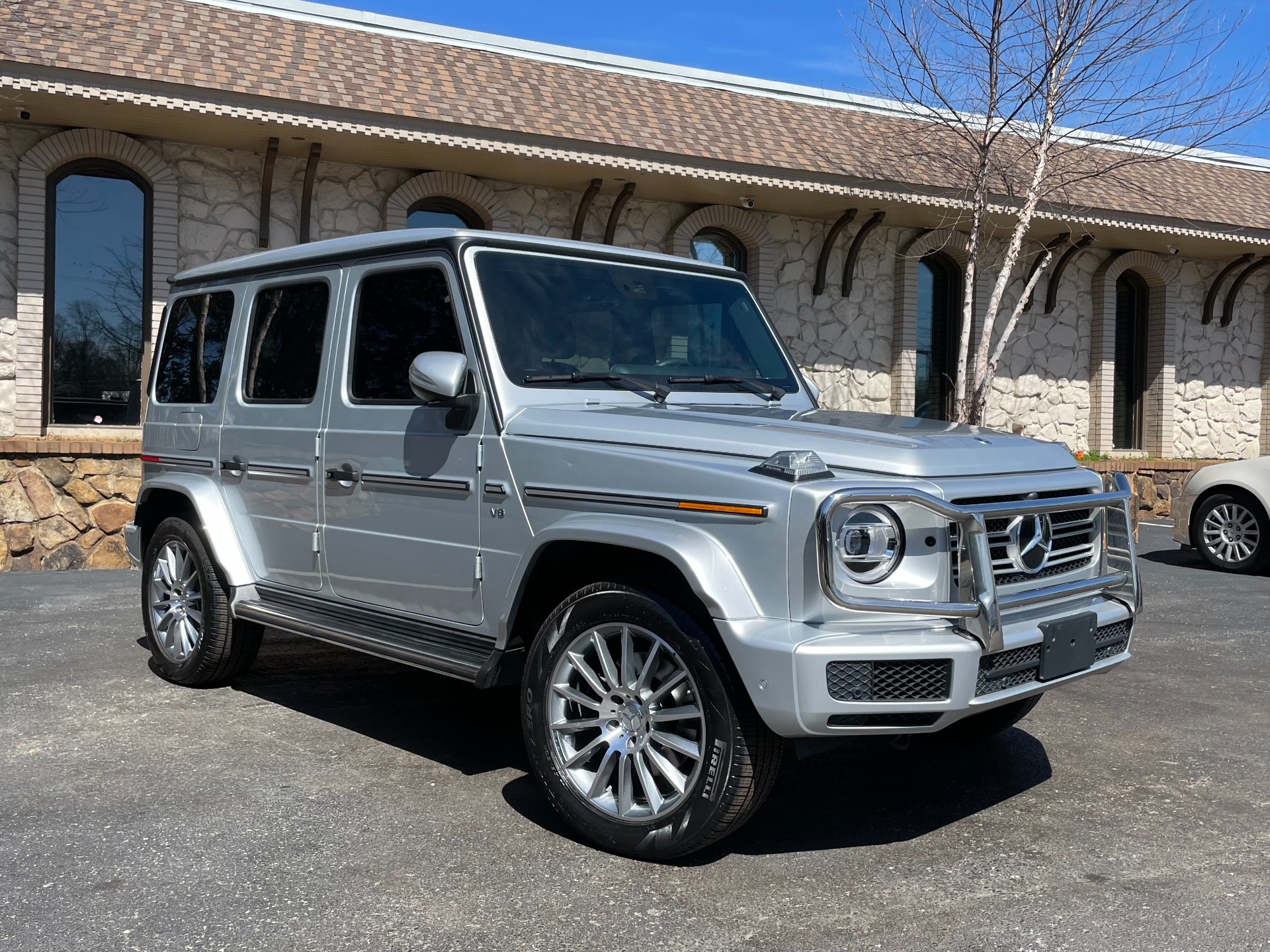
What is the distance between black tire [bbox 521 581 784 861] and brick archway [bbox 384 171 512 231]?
9.88 m

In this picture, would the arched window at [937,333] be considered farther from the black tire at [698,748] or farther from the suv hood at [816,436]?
the black tire at [698,748]

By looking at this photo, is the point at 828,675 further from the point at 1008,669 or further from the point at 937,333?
the point at 937,333

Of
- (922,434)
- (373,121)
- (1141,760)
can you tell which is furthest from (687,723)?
(373,121)

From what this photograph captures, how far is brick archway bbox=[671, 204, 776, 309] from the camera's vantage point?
15.1 m

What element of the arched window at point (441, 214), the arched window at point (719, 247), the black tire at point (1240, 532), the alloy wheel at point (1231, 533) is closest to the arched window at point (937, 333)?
the arched window at point (719, 247)

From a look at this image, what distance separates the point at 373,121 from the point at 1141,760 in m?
9.12

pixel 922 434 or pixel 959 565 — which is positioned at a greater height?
pixel 922 434

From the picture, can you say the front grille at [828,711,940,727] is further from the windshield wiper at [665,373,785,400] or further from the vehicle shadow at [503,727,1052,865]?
the windshield wiper at [665,373,785,400]

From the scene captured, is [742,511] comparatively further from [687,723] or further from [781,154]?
[781,154]

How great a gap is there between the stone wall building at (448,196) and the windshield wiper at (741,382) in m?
7.67

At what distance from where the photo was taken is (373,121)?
1160cm

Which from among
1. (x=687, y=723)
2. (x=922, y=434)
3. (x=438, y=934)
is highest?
(x=922, y=434)

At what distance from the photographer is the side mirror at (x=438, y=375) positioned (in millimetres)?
4293

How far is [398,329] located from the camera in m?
4.93
